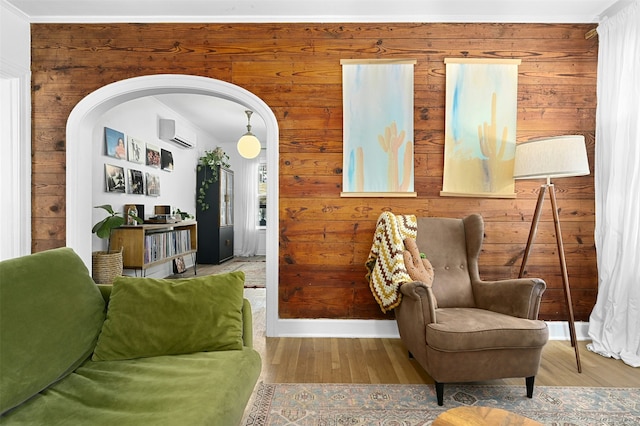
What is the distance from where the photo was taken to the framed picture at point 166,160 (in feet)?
17.4

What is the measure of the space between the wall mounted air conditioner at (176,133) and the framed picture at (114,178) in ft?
3.78

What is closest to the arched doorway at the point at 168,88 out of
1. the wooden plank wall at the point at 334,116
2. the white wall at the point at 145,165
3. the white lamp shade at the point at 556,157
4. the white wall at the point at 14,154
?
the wooden plank wall at the point at 334,116

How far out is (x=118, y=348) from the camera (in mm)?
1510

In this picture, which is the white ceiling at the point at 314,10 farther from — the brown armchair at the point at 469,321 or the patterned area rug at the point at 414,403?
the patterned area rug at the point at 414,403

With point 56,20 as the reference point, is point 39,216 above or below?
below

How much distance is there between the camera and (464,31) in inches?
119

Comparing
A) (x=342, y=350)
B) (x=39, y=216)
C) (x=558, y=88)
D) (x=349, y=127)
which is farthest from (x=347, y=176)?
(x=39, y=216)

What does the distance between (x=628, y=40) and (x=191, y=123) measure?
583cm

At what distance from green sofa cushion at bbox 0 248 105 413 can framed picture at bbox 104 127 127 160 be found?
2.81 metres

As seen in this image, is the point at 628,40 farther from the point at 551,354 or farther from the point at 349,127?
the point at 551,354

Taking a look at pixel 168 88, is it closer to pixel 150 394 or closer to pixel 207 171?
pixel 150 394

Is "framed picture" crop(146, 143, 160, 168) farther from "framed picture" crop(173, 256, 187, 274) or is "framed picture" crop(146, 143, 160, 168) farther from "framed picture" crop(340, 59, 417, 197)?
"framed picture" crop(340, 59, 417, 197)

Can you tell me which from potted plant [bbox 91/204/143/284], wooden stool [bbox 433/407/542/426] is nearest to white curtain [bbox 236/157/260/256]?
potted plant [bbox 91/204/143/284]

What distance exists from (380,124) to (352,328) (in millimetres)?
1735
